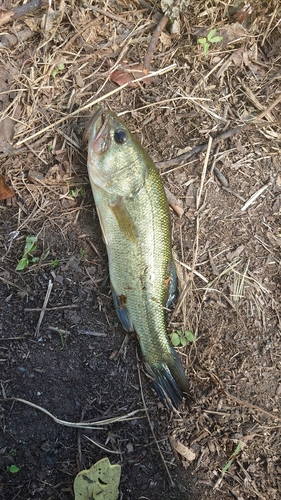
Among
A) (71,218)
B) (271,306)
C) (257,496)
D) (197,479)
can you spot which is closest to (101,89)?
(71,218)

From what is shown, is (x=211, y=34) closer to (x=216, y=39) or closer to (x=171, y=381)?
(x=216, y=39)

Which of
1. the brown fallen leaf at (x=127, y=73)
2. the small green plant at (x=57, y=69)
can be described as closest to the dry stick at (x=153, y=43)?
→ the brown fallen leaf at (x=127, y=73)

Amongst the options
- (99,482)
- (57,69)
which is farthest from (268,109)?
(99,482)

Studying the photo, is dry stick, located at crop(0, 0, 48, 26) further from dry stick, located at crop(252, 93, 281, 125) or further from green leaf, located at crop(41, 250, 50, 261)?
dry stick, located at crop(252, 93, 281, 125)

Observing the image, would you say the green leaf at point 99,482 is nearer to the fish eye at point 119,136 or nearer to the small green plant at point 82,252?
the small green plant at point 82,252

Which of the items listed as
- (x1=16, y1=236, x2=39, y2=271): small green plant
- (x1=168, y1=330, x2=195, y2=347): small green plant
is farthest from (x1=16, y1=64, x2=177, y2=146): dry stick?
(x1=168, y1=330, x2=195, y2=347): small green plant

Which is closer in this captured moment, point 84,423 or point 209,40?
point 84,423
